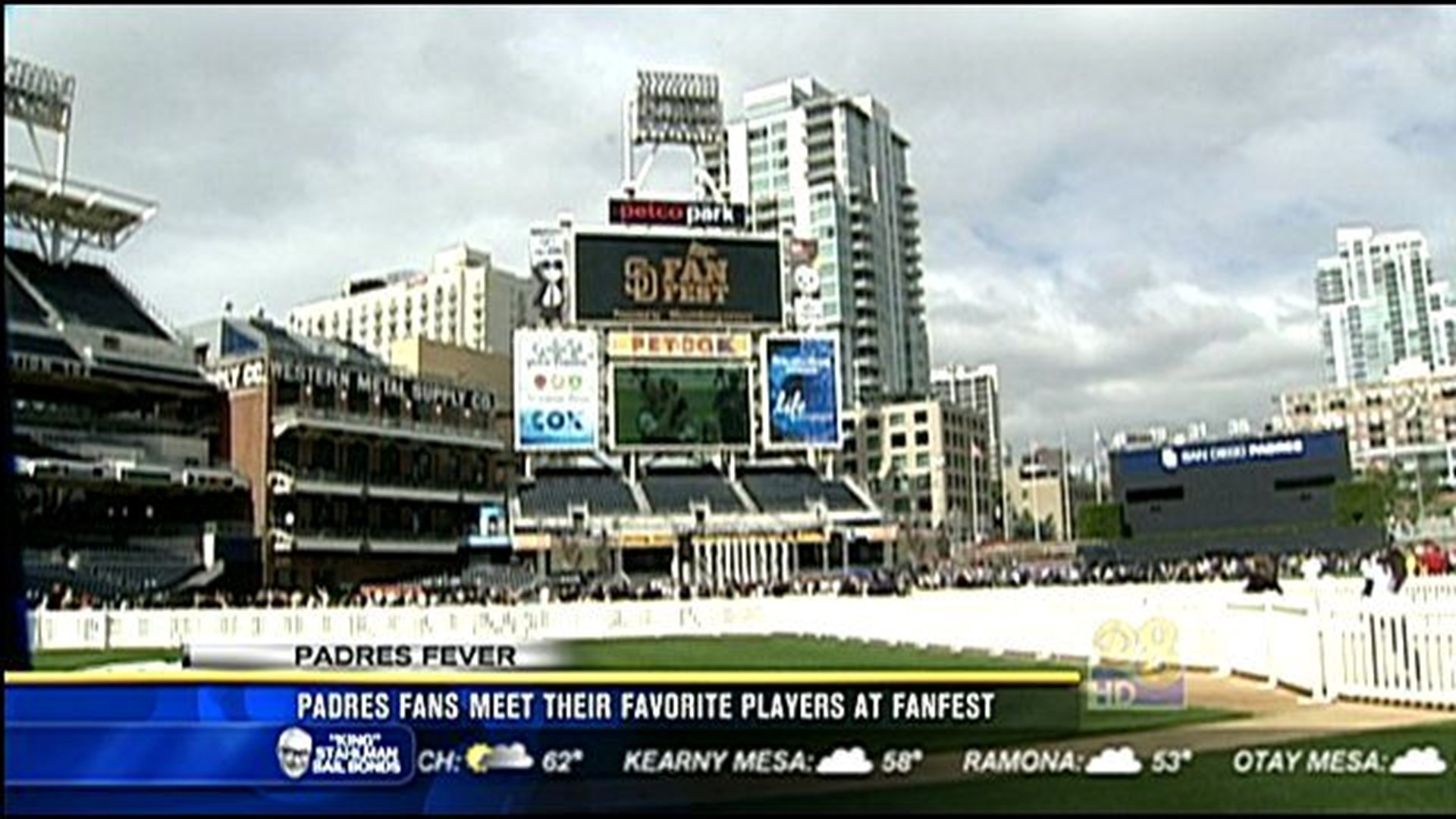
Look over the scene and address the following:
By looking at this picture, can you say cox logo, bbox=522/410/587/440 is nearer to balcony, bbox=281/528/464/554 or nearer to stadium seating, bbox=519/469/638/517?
stadium seating, bbox=519/469/638/517

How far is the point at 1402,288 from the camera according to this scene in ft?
276

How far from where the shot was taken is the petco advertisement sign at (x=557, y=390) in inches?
1971

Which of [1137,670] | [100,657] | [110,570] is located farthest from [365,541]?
[1137,670]

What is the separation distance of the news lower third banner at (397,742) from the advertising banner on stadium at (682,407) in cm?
4344

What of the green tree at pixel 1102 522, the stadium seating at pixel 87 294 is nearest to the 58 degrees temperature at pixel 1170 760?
the green tree at pixel 1102 522

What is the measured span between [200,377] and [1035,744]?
1717 inches

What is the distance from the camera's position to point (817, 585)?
37.6m

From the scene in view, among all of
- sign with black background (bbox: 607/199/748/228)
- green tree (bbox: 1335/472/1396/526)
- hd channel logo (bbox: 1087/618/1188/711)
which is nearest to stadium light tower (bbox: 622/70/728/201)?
sign with black background (bbox: 607/199/748/228)

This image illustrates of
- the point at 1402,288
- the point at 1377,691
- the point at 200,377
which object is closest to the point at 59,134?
the point at 200,377

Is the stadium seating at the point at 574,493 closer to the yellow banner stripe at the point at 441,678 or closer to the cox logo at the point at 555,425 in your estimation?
the cox logo at the point at 555,425

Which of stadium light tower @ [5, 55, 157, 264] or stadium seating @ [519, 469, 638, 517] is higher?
stadium light tower @ [5, 55, 157, 264]

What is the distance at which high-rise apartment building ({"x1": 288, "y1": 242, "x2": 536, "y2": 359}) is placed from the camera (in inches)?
4139

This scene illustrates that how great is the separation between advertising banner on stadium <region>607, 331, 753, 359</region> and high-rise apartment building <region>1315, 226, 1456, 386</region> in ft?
82.3

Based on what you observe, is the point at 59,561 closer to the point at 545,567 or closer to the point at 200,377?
the point at 200,377
